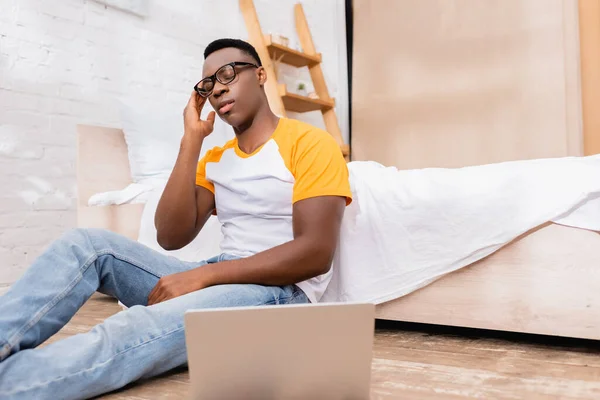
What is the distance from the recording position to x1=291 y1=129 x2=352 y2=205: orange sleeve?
3.28 ft

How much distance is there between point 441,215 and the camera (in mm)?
1253

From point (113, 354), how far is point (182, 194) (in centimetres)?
40

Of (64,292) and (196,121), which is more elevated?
(196,121)

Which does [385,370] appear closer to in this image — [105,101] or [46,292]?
[46,292]

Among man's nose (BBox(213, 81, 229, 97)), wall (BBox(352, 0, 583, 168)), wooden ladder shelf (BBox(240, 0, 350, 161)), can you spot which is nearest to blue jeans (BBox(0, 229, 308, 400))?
man's nose (BBox(213, 81, 229, 97))

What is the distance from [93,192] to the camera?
1.93 metres

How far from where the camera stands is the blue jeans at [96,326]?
2.49 feet

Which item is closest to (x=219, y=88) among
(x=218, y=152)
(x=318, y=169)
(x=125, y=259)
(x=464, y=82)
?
(x=218, y=152)

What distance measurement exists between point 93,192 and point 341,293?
3.46ft

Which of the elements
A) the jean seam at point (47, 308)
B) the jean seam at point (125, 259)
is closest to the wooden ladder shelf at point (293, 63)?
the jean seam at point (125, 259)

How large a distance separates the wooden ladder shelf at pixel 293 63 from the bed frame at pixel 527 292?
157 cm

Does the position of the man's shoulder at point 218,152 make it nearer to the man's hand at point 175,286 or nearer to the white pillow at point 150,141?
the man's hand at point 175,286

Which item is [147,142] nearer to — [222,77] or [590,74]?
[222,77]

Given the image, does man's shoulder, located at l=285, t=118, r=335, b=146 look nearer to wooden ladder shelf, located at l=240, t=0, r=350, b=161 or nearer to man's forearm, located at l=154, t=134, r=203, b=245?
man's forearm, located at l=154, t=134, r=203, b=245
